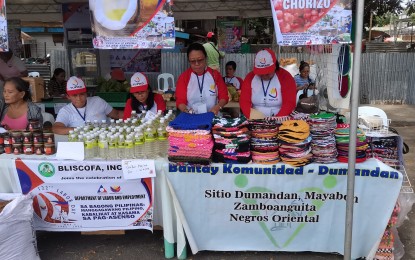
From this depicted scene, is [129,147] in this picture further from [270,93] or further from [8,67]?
[8,67]

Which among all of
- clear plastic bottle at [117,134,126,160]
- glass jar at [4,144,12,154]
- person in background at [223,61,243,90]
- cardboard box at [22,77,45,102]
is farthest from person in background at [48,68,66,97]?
clear plastic bottle at [117,134,126,160]

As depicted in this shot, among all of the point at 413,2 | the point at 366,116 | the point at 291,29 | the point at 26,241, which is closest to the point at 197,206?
the point at 26,241

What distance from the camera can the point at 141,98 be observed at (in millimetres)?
3744

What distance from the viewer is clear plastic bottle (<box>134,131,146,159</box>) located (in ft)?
9.41

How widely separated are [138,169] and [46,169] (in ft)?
2.48

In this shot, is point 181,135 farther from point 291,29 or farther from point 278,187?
point 291,29

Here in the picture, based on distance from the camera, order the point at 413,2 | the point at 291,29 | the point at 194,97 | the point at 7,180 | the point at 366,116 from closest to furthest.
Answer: the point at 291,29
the point at 7,180
the point at 366,116
the point at 194,97
the point at 413,2

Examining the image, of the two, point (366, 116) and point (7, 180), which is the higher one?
point (366, 116)

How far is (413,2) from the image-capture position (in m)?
12.0

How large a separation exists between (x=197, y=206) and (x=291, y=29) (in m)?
1.52

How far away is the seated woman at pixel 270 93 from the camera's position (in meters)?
3.77

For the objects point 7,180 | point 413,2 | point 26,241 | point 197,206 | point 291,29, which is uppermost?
point 413,2

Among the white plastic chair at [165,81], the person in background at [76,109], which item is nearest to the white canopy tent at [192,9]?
the white plastic chair at [165,81]

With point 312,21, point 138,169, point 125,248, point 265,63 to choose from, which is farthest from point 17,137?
point 312,21
